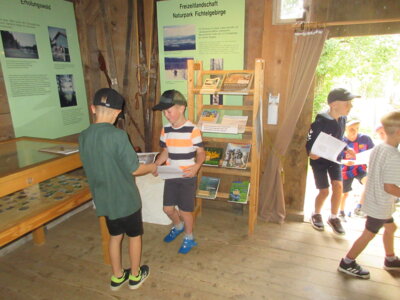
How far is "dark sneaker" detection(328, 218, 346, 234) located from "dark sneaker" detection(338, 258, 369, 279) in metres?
0.61

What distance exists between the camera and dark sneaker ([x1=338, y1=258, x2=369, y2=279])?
2188 millimetres

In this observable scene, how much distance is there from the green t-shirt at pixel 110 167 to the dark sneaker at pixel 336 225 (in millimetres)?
2128

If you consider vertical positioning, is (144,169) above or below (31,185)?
above

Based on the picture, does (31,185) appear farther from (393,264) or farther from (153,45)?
(393,264)

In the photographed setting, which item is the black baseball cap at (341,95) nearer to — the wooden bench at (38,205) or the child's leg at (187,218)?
the child's leg at (187,218)

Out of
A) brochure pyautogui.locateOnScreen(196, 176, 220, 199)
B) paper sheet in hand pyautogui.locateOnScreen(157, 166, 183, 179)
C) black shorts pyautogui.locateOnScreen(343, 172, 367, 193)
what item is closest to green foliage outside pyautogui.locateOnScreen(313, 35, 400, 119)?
black shorts pyautogui.locateOnScreen(343, 172, 367, 193)

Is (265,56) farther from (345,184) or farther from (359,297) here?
(359,297)

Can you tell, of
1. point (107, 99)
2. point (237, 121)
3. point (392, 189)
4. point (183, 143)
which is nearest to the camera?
point (107, 99)

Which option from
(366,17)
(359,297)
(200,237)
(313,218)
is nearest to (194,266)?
(200,237)

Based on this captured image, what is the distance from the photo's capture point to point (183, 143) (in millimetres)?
2377

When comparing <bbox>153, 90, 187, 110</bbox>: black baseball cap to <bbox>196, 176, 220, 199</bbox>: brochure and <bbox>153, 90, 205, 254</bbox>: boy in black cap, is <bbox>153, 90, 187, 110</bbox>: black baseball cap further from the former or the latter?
<bbox>196, 176, 220, 199</bbox>: brochure

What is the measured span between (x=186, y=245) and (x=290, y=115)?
1663 millimetres

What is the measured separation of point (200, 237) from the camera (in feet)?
9.28

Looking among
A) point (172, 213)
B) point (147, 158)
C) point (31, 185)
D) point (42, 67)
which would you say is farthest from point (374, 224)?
point (42, 67)
